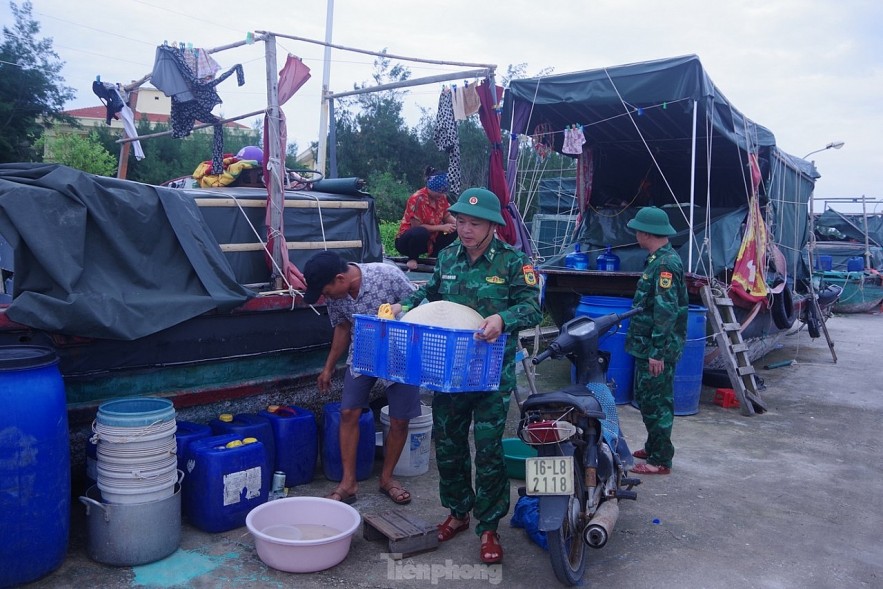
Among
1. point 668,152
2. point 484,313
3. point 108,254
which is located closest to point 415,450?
point 484,313

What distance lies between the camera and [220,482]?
4.02 meters

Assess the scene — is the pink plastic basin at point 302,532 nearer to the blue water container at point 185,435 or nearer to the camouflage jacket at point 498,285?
the blue water container at point 185,435

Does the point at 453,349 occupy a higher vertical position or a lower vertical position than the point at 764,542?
higher

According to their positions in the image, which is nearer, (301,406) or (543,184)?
(301,406)

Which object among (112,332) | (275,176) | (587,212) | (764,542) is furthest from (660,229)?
(587,212)

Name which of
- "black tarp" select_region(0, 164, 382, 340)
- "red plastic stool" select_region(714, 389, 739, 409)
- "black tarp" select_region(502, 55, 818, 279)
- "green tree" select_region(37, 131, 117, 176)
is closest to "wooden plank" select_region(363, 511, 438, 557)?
"black tarp" select_region(0, 164, 382, 340)

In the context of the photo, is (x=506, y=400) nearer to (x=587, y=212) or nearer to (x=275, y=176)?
(x=275, y=176)

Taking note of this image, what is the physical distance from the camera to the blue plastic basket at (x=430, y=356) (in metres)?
3.15

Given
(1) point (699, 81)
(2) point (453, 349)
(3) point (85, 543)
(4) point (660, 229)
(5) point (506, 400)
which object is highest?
(1) point (699, 81)

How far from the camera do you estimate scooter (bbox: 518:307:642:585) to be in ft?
11.0

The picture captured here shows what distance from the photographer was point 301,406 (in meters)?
5.38

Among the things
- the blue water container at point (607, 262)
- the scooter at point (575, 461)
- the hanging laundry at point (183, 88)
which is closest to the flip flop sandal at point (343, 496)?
the scooter at point (575, 461)

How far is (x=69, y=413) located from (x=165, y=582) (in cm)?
→ 121

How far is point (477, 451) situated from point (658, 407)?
6.89 ft
